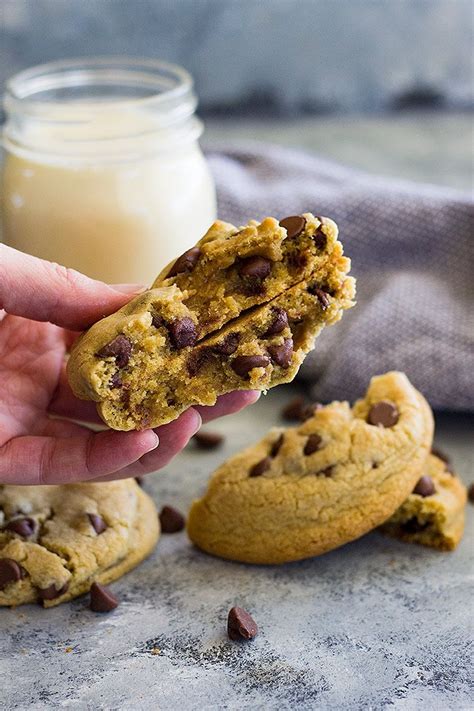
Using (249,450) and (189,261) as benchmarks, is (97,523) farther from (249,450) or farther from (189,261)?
(189,261)

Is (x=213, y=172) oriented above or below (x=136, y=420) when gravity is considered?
below

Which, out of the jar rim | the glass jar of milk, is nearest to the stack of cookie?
the glass jar of milk

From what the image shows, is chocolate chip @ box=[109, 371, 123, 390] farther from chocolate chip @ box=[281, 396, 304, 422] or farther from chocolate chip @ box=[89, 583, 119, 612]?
chocolate chip @ box=[281, 396, 304, 422]

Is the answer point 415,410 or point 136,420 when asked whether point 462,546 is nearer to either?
point 415,410

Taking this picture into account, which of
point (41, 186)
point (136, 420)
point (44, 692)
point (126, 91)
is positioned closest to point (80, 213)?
point (41, 186)

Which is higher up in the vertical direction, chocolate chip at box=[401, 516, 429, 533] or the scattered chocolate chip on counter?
chocolate chip at box=[401, 516, 429, 533]

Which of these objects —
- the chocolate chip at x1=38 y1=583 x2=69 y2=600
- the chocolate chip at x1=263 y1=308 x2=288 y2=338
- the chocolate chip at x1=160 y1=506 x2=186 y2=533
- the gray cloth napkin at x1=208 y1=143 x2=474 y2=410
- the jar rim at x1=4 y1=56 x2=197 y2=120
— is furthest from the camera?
the gray cloth napkin at x1=208 y1=143 x2=474 y2=410

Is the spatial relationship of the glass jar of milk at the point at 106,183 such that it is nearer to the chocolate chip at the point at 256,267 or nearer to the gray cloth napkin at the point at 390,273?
the gray cloth napkin at the point at 390,273
